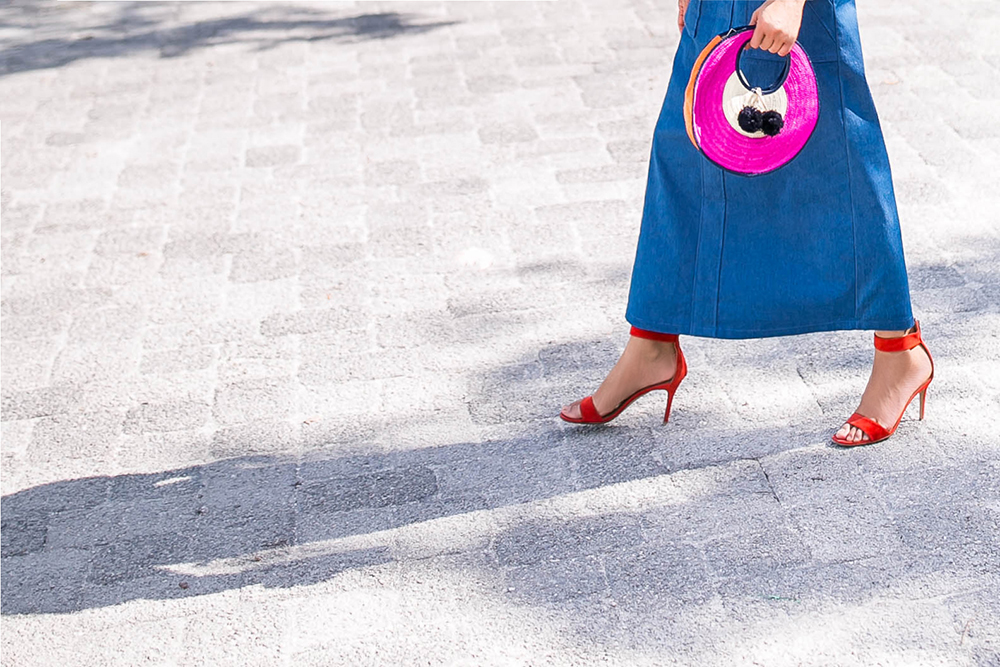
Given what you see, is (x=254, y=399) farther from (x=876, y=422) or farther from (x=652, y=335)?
(x=876, y=422)

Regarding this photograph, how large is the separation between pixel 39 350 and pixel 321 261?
1.02 meters

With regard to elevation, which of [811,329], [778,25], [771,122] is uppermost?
[778,25]

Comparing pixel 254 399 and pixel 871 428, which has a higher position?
pixel 871 428

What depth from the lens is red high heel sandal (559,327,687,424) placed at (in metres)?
2.89

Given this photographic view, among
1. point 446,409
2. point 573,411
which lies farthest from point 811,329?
point 446,409

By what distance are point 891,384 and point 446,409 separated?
1218mm

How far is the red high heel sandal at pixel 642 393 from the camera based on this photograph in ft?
9.48

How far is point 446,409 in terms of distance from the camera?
320 cm

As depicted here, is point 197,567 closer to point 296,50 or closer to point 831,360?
point 831,360

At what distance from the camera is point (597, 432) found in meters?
3.01

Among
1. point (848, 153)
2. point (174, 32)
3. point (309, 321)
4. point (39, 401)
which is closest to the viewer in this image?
point (848, 153)

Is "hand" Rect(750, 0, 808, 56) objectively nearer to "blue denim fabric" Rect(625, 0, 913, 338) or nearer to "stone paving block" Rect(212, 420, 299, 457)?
"blue denim fabric" Rect(625, 0, 913, 338)

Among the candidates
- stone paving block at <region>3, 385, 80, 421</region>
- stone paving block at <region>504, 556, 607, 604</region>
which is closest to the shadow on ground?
stone paving block at <region>3, 385, 80, 421</region>

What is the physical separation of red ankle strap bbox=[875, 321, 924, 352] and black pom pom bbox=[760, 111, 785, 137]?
0.71m
